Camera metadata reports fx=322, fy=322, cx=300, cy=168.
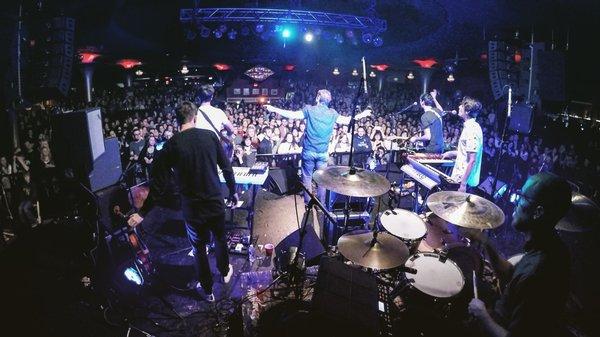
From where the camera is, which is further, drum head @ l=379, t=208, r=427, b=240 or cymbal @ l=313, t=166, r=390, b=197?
drum head @ l=379, t=208, r=427, b=240

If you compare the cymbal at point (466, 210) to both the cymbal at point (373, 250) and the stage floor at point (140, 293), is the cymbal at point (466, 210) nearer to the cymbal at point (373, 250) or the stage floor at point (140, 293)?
the cymbal at point (373, 250)

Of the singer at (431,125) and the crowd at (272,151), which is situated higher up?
the singer at (431,125)

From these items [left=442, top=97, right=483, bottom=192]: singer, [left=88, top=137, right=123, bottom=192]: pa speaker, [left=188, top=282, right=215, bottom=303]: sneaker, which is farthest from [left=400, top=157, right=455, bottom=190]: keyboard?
[left=88, top=137, right=123, bottom=192]: pa speaker

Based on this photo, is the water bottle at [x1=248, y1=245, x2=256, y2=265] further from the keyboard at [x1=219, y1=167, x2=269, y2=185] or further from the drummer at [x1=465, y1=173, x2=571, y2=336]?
the drummer at [x1=465, y1=173, x2=571, y2=336]

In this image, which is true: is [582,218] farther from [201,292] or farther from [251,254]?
[201,292]

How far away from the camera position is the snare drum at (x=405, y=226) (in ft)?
10.1

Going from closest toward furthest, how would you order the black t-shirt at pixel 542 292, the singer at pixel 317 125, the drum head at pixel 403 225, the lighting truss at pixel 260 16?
the black t-shirt at pixel 542 292
the drum head at pixel 403 225
the singer at pixel 317 125
the lighting truss at pixel 260 16

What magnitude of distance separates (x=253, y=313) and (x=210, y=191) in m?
1.14

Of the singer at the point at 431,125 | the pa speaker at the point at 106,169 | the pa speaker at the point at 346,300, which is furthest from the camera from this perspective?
the singer at the point at 431,125

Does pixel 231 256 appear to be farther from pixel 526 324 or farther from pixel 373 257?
pixel 526 324

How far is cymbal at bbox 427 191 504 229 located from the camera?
2.50 meters

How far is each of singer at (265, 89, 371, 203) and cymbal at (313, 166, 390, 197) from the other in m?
1.51

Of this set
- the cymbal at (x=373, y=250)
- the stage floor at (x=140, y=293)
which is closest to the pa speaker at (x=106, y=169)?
the stage floor at (x=140, y=293)

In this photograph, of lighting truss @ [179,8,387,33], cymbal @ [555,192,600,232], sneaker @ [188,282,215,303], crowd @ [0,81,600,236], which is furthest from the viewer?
lighting truss @ [179,8,387,33]
